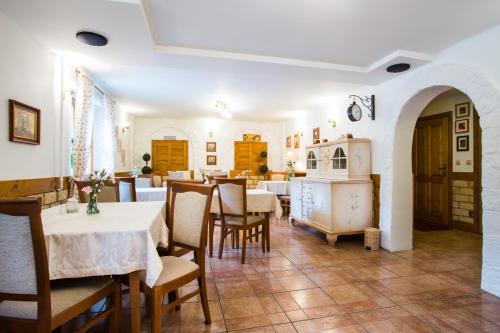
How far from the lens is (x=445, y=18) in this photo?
2424 millimetres

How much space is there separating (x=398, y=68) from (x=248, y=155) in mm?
5335

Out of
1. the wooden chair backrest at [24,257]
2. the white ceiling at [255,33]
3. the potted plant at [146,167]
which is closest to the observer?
the wooden chair backrest at [24,257]

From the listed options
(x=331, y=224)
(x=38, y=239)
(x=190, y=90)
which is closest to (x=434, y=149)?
(x=331, y=224)

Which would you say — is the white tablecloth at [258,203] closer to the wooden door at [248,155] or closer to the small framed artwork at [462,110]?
Answer: the small framed artwork at [462,110]

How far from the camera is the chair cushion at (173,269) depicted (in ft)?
5.51

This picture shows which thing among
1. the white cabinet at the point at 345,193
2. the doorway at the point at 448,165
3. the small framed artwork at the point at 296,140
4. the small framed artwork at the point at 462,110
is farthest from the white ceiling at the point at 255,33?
the small framed artwork at the point at 296,140

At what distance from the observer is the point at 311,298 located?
7.91ft

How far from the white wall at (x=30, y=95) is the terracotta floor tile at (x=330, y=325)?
2763 millimetres

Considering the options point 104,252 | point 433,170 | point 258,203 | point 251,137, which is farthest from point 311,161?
point 104,252

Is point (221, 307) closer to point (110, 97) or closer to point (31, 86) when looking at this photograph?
point (31, 86)

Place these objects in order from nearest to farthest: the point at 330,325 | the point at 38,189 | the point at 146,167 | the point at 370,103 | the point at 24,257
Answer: the point at 24,257
the point at 330,325
the point at 38,189
the point at 370,103
the point at 146,167

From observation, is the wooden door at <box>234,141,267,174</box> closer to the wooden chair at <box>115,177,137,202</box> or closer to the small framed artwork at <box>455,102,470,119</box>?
the small framed artwork at <box>455,102,470,119</box>

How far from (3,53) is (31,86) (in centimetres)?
43

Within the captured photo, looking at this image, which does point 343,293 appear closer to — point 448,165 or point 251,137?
point 448,165
